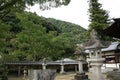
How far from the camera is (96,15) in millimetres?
36625

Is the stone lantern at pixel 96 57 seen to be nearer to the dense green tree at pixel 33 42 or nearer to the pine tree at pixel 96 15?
the dense green tree at pixel 33 42

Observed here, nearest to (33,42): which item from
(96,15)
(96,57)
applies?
(96,15)

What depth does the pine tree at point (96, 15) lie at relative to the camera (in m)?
35.9

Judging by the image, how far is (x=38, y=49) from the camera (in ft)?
104

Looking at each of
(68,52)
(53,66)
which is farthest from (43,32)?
(68,52)

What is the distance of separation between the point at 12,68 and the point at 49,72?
77.9 ft

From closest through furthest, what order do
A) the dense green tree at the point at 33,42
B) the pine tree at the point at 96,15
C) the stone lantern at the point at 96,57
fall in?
1. the stone lantern at the point at 96,57
2. the dense green tree at the point at 33,42
3. the pine tree at the point at 96,15

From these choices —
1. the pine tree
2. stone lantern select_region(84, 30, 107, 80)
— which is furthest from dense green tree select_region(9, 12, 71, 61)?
stone lantern select_region(84, 30, 107, 80)

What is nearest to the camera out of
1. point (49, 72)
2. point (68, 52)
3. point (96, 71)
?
point (49, 72)

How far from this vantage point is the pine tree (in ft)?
118

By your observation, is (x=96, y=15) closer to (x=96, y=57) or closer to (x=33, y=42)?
(x=33, y=42)

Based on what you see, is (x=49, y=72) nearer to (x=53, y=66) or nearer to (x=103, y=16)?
(x=53, y=66)

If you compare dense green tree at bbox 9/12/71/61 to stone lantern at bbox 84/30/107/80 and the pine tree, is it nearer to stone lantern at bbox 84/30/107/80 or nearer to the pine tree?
the pine tree

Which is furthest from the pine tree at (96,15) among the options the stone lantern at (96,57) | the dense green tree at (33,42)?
the stone lantern at (96,57)
